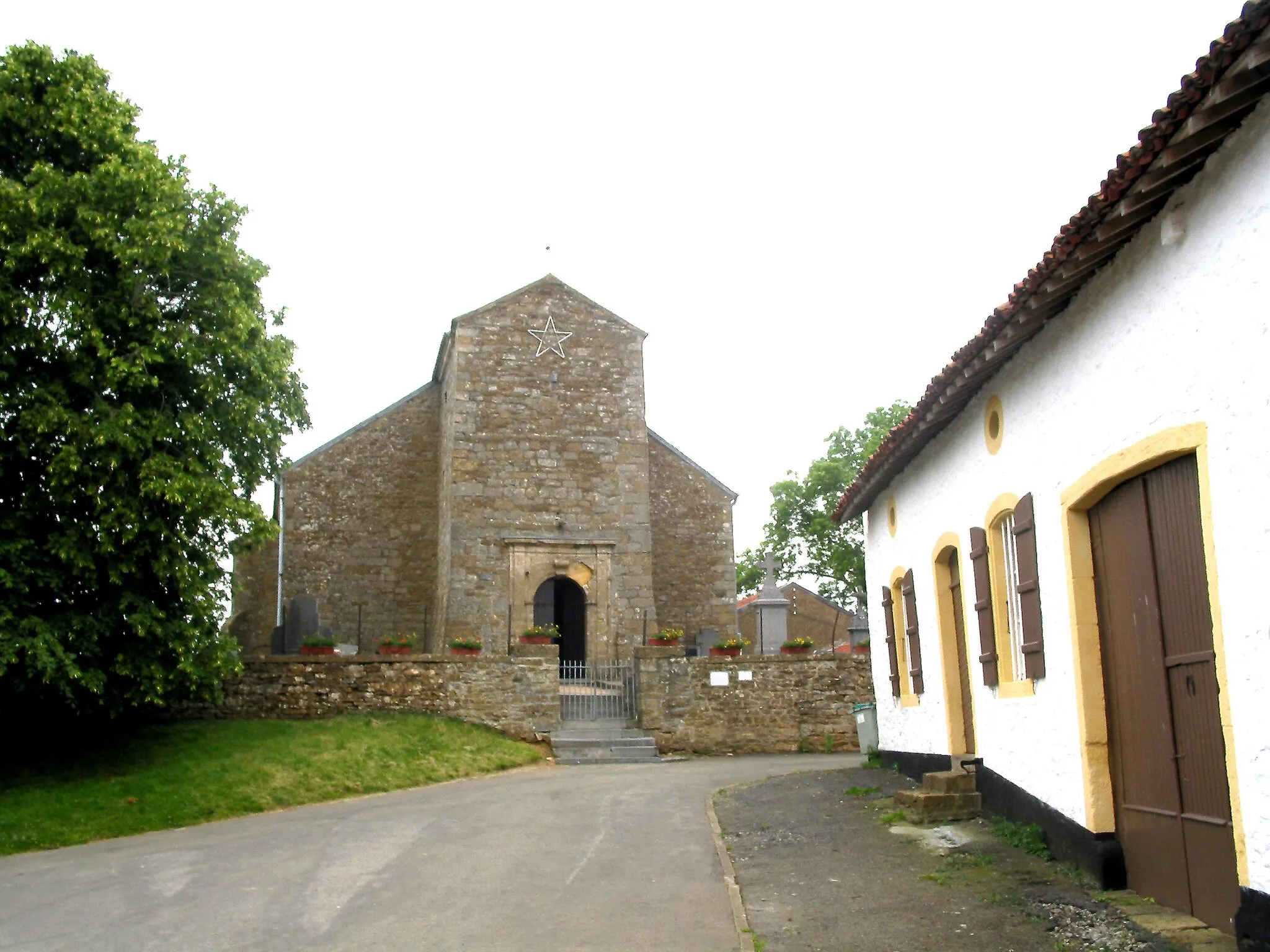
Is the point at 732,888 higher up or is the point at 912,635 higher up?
the point at 912,635

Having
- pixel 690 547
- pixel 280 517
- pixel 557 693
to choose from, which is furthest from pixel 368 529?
pixel 557 693

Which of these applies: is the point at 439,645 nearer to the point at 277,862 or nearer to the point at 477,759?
the point at 477,759

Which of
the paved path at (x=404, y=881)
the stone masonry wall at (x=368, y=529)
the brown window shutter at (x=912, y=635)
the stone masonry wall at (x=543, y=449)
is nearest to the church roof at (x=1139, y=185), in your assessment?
the paved path at (x=404, y=881)

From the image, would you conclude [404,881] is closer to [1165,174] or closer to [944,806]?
[944,806]

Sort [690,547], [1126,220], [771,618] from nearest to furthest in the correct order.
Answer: [1126,220]
[771,618]
[690,547]

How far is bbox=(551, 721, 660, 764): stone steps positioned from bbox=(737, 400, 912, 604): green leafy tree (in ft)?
77.8

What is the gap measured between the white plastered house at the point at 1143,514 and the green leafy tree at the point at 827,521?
33634mm

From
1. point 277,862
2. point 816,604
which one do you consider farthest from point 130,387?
point 816,604

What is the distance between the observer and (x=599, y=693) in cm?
2331

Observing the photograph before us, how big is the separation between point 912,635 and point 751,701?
8.33m

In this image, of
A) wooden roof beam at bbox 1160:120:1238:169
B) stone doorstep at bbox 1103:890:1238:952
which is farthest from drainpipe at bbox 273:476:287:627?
wooden roof beam at bbox 1160:120:1238:169

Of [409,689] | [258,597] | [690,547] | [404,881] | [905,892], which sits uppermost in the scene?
[690,547]

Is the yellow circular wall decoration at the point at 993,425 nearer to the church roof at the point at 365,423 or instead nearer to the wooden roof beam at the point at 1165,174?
the wooden roof beam at the point at 1165,174

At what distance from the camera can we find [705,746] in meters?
22.4
